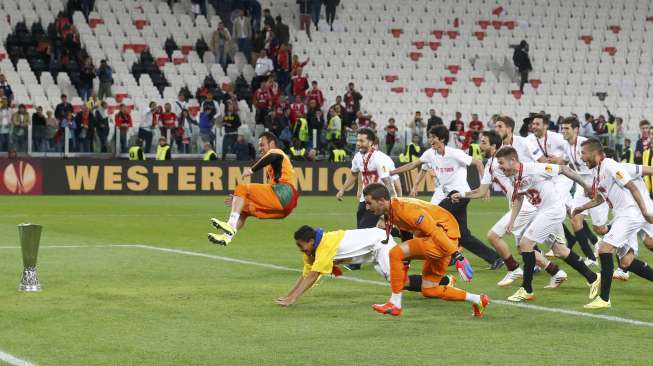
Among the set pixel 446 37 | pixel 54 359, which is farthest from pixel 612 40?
pixel 54 359

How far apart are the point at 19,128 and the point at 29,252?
18647mm

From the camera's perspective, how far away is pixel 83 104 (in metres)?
33.7

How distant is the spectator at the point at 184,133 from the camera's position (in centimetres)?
3247

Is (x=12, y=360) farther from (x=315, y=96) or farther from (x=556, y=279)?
(x=315, y=96)

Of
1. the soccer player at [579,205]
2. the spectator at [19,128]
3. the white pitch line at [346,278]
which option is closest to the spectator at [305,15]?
the spectator at [19,128]

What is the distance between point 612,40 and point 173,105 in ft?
66.5

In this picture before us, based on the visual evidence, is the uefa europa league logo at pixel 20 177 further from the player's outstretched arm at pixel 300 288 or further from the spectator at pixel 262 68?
the player's outstretched arm at pixel 300 288

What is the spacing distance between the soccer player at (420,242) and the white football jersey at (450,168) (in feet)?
16.8

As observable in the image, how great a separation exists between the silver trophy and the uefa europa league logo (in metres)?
19.0

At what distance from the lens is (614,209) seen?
42.2 ft

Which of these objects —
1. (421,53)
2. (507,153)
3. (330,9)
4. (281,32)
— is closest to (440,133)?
(507,153)

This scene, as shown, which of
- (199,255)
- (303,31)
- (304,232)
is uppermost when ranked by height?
(303,31)

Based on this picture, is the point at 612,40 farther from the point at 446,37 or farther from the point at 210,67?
the point at 210,67

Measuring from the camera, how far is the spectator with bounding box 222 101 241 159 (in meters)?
33.1
